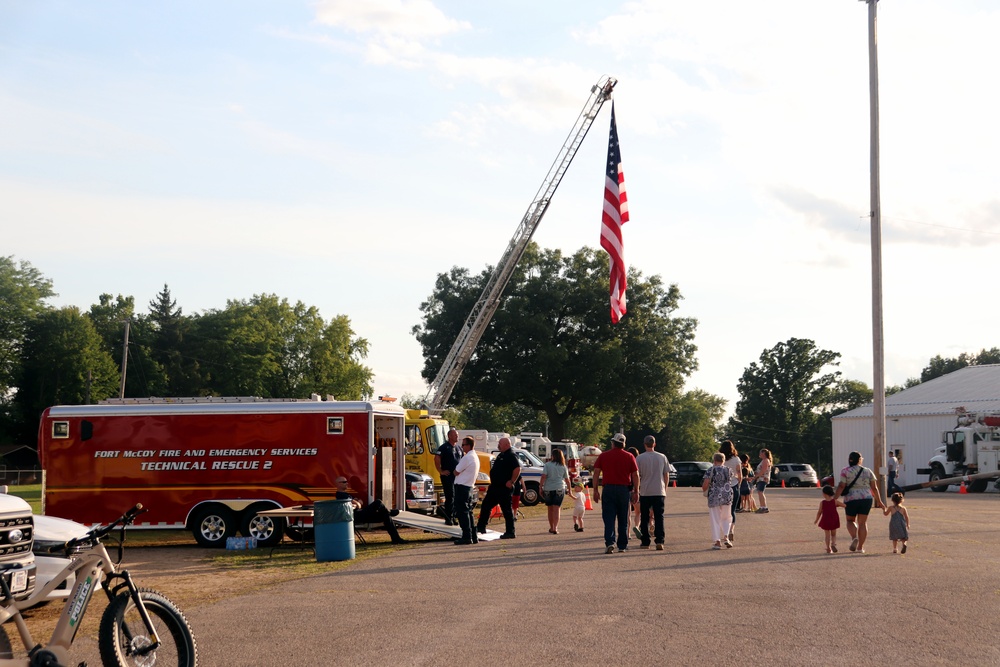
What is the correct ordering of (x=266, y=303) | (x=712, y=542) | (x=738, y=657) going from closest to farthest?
(x=738, y=657) → (x=712, y=542) → (x=266, y=303)

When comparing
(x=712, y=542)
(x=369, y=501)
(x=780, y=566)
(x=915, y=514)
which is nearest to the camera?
(x=780, y=566)

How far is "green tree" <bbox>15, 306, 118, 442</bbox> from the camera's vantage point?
8431 cm

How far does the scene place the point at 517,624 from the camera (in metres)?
10.0

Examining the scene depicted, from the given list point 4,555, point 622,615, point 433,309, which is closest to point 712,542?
point 622,615

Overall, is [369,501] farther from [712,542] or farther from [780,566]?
[780,566]

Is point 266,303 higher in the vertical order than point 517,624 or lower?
higher

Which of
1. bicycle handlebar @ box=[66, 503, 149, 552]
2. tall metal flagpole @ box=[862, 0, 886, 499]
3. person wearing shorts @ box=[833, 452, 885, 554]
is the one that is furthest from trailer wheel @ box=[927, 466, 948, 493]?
bicycle handlebar @ box=[66, 503, 149, 552]

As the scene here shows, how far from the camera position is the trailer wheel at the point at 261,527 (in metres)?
19.6

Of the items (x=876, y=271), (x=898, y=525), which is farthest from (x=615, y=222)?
(x=898, y=525)

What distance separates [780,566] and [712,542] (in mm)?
3524

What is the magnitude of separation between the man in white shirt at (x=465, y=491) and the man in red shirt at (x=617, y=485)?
2996 mm

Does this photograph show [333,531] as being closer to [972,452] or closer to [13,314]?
[972,452]

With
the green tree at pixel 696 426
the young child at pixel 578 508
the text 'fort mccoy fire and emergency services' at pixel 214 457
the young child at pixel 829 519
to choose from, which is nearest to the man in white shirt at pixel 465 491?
the text 'fort mccoy fire and emergency services' at pixel 214 457

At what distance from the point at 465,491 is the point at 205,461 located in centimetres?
475
